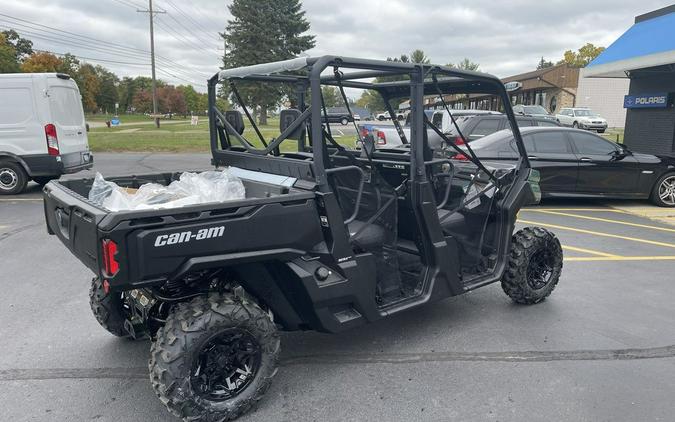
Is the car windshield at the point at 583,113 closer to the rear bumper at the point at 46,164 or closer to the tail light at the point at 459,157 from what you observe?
the rear bumper at the point at 46,164

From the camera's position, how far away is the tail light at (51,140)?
31.3 ft

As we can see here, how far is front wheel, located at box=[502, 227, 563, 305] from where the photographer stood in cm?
431

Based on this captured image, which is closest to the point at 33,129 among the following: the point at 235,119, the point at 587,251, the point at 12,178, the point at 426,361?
the point at 12,178

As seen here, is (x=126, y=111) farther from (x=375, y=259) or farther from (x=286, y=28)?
(x=375, y=259)

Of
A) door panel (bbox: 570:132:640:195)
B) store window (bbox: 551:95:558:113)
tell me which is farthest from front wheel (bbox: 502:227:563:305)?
store window (bbox: 551:95:558:113)

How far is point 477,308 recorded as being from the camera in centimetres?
449

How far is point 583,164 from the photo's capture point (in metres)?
8.77

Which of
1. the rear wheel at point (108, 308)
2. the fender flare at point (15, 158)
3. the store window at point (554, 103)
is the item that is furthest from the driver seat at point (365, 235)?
the store window at point (554, 103)

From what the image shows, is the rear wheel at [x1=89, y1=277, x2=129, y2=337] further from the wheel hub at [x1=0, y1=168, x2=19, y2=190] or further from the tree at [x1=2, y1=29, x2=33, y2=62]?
the tree at [x1=2, y1=29, x2=33, y2=62]

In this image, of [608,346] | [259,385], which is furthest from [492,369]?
[259,385]

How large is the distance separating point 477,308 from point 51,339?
3460mm

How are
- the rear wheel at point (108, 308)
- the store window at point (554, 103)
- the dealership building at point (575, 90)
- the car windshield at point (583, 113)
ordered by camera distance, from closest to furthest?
the rear wheel at point (108, 308) < the car windshield at point (583, 113) < the dealership building at point (575, 90) < the store window at point (554, 103)

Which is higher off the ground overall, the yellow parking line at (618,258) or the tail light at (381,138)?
the tail light at (381,138)

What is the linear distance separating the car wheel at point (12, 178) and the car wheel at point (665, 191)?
11966 mm
